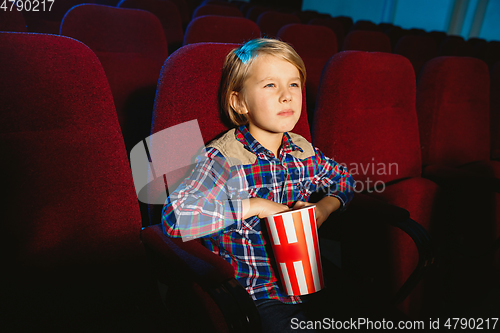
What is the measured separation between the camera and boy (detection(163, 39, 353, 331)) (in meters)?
0.58

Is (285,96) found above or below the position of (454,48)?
below

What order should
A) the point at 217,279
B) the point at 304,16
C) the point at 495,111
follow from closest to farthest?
the point at 217,279, the point at 495,111, the point at 304,16

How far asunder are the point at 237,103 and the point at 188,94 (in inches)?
4.3

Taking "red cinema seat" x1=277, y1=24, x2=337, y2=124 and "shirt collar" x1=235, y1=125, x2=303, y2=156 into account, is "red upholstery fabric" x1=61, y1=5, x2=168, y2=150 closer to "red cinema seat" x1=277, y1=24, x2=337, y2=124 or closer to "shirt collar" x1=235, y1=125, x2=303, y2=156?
"shirt collar" x1=235, y1=125, x2=303, y2=156

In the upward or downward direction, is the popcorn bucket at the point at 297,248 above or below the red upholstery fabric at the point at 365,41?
below

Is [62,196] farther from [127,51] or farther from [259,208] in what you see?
[127,51]

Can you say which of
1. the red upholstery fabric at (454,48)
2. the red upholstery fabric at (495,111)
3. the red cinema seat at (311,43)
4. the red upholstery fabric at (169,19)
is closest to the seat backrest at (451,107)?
the red upholstery fabric at (495,111)

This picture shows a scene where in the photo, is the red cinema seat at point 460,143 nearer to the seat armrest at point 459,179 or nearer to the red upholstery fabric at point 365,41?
the seat armrest at point 459,179

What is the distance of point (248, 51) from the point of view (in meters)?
0.66

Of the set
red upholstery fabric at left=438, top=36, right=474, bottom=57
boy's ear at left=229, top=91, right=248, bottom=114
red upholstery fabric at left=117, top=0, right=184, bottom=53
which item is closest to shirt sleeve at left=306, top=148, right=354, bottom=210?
boy's ear at left=229, top=91, right=248, bottom=114

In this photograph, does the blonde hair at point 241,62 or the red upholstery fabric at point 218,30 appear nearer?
the blonde hair at point 241,62

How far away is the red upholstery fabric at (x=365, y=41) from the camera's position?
2.03m

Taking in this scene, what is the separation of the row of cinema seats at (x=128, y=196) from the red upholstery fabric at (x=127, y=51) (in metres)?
0.47

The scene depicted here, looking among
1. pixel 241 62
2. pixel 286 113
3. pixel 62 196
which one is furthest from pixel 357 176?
pixel 62 196
